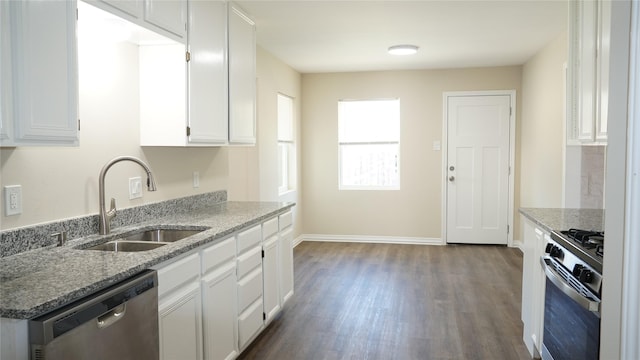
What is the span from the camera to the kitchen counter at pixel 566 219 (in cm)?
263

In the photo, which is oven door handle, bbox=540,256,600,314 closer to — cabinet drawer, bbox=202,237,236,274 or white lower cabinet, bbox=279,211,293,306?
cabinet drawer, bbox=202,237,236,274

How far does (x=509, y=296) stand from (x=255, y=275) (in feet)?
7.92

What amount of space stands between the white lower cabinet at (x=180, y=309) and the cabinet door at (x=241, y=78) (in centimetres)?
141

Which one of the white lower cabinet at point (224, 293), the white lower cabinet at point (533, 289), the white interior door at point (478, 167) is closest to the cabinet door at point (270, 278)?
the white lower cabinet at point (224, 293)

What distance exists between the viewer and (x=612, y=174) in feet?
2.74

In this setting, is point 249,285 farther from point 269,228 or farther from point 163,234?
point 163,234

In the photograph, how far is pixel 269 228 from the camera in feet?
10.9

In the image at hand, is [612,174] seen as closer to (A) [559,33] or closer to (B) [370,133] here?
(A) [559,33]

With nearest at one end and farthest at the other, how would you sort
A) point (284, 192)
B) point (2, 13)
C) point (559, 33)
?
1. point (2, 13)
2. point (559, 33)
3. point (284, 192)

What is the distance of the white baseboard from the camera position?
660 centimetres

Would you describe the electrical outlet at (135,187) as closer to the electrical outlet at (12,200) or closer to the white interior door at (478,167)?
the electrical outlet at (12,200)

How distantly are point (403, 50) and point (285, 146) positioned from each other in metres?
2.01

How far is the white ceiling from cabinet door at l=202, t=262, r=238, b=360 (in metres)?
2.08

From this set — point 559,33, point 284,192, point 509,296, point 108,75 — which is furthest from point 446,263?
point 108,75
